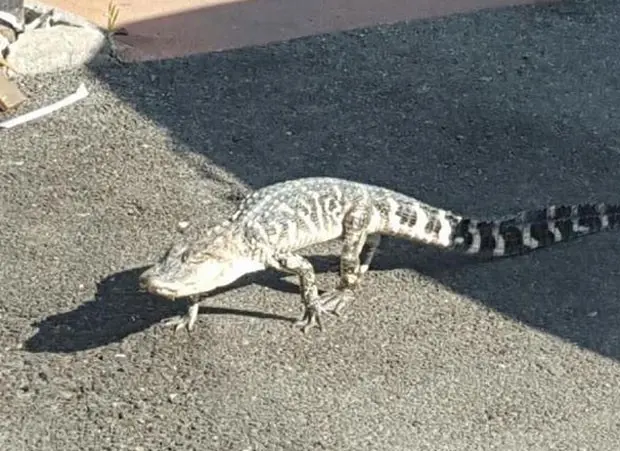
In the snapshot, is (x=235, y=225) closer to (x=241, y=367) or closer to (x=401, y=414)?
(x=241, y=367)

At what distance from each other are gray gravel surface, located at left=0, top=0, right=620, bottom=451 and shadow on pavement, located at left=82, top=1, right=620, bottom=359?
18 mm

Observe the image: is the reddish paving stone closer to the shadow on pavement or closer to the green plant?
the green plant

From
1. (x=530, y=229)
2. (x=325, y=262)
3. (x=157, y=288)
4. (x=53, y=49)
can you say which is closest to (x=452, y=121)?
(x=530, y=229)

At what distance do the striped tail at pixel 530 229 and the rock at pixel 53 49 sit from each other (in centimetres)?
323

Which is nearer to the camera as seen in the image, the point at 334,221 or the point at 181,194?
the point at 334,221

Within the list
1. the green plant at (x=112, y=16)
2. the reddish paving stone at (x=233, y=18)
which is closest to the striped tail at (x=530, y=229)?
the reddish paving stone at (x=233, y=18)

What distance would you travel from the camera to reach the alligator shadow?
641 centimetres

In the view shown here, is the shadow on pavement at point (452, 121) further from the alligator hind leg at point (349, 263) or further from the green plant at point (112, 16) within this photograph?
the green plant at point (112, 16)

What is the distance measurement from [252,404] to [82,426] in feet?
2.25

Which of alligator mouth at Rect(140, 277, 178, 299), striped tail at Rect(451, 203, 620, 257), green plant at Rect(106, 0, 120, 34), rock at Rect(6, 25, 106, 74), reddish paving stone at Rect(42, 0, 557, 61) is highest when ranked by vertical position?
alligator mouth at Rect(140, 277, 178, 299)

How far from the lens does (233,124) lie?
8547 millimetres

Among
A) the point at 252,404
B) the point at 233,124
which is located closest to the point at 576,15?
the point at 233,124

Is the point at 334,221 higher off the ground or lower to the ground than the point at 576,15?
higher

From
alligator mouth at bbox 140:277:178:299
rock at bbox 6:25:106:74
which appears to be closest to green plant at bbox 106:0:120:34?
rock at bbox 6:25:106:74
